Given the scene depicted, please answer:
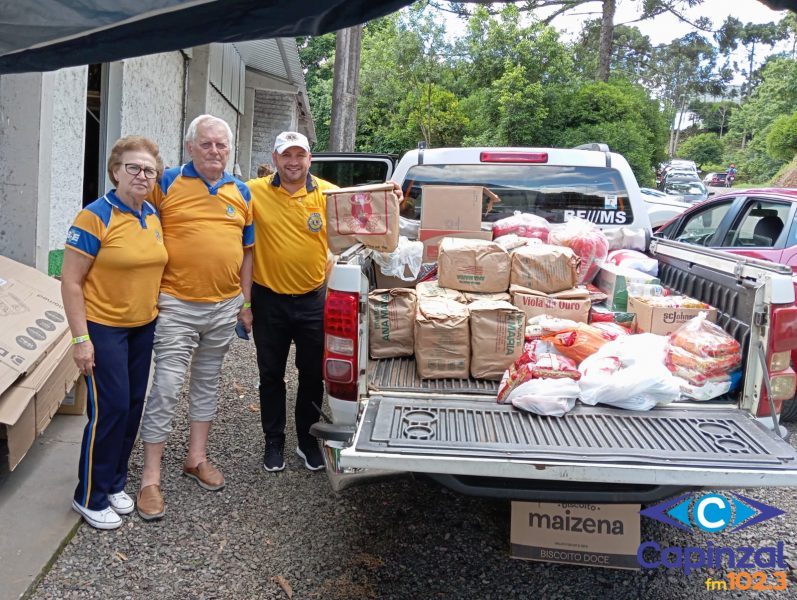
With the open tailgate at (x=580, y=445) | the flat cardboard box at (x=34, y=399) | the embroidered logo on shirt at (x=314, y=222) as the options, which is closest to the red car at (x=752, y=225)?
the open tailgate at (x=580, y=445)

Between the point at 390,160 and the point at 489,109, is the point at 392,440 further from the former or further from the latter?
the point at 489,109

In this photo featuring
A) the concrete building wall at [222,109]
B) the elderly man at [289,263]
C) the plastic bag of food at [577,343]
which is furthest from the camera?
the concrete building wall at [222,109]

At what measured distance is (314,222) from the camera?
4.06m

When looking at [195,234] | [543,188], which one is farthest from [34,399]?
[543,188]

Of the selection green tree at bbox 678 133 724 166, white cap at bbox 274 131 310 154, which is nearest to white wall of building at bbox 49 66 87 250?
white cap at bbox 274 131 310 154

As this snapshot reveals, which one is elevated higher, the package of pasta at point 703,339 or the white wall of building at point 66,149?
the white wall of building at point 66,149

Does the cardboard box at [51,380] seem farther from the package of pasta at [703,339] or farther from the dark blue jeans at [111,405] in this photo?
the package of pasta at [703,339]

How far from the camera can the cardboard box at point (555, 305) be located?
3.92 meters

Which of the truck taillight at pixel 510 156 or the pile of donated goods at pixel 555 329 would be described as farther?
the truck taillight at pixel 510 156

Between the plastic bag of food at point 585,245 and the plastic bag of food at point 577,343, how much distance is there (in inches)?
36.4

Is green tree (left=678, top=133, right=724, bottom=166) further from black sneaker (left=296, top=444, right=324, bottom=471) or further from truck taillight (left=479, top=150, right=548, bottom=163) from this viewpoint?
black sneaker (left=296, top=444, right=324, bottom=471)

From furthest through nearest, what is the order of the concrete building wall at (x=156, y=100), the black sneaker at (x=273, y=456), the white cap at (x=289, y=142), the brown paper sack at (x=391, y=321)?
the concrete building wall at (x=156, y=100) → the black sneaker at (x=273, y=456) → the white cap at (x=289, y=142) → the brown paper sack at (x=391, y=321)

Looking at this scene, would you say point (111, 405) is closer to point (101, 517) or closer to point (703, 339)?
point (101, 517)

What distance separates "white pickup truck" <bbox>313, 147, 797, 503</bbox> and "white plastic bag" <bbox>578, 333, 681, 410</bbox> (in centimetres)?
5
